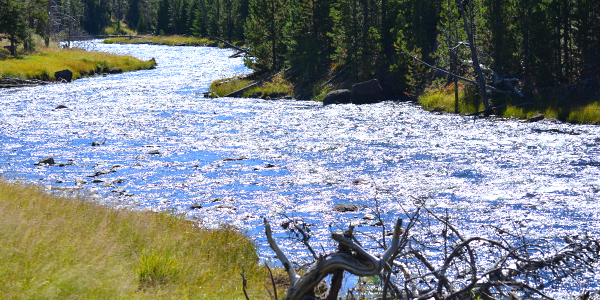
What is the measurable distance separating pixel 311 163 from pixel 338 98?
18.2 m

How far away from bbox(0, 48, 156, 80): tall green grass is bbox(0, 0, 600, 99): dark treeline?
3.61 metres

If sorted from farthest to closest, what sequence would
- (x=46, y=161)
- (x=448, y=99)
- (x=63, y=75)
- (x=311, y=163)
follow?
(x=63, y=75) < (x=448, y=99) < (x=311, y=163) < (x=46, y=161)

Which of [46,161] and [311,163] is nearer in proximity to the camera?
[46,161]

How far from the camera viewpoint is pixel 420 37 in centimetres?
3619

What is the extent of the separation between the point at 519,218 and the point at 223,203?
7.26 meters

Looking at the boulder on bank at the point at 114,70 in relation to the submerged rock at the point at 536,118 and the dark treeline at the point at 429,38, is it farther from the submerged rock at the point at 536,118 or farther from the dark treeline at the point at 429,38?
the submerged rock at the point at 536,118

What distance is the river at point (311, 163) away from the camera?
12.7m

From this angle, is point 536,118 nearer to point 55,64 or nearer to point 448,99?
point 448,99

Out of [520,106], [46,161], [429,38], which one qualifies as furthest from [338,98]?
[46,161]

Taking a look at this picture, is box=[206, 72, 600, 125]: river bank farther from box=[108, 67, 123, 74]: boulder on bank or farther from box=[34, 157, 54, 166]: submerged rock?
box=[34, 157, 54, 166]: submerged rock

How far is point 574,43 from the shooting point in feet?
86.3

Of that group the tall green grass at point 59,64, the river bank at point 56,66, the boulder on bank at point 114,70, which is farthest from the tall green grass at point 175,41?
the boulder on bank at point 114,70

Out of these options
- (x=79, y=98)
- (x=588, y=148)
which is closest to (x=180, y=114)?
(x=79, y=98)

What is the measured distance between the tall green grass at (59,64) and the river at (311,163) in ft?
42.9
